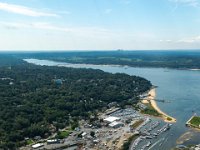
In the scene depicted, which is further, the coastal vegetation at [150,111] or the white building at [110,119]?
the coastal vegetation at [150,111]

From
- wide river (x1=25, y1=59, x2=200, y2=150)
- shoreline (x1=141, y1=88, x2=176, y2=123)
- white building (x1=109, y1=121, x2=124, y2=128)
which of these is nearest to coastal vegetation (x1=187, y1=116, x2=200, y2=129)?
wide river (x1=25, y1=59, x2=200, y2=150)

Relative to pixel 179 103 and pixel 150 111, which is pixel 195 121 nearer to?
pixel 150 111

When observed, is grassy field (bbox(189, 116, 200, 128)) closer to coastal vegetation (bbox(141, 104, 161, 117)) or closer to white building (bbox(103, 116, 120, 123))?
coastal vegetation (bbox(141, 104, 161, 117))

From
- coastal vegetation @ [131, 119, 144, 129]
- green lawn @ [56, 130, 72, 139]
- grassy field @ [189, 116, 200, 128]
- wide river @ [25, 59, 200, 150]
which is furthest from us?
coastal vegetation @ [131, 119, 144, 129]

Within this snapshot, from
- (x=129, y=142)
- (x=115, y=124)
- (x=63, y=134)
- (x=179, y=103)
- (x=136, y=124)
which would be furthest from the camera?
(x=179, y=103)

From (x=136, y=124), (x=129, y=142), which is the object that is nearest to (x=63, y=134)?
(x=129, y=142)

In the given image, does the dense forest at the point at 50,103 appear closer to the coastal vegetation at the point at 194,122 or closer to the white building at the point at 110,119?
the white building at the point at 110,119

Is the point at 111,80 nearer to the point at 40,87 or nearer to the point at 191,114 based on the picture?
the point at 40,87

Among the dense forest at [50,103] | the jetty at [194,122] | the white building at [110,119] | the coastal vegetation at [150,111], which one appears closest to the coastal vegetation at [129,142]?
the white building at [110,119]

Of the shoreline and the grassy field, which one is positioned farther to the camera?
the shoreline

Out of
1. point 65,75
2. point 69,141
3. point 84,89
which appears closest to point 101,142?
point 69,141

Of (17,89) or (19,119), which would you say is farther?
(17,89)
